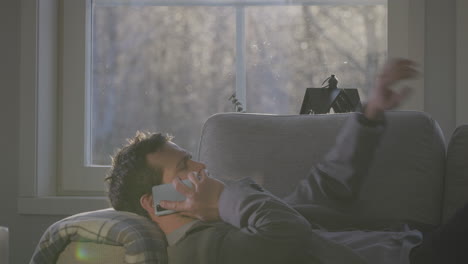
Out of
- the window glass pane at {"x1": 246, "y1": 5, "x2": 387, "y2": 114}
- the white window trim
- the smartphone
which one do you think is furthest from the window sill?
the smartphone

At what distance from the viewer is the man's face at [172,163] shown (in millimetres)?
1681

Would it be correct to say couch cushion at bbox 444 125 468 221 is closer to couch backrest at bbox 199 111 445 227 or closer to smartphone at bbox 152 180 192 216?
couch backrest at bbox 199 111 445 227

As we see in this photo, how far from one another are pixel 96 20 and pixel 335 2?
0.98 metres

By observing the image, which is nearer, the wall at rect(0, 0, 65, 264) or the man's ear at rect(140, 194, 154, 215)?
the man's ear at rect(140, 194, 154, 215)

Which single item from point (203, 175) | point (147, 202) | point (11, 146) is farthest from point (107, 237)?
point (11, 146)

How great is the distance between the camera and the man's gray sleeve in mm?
1694

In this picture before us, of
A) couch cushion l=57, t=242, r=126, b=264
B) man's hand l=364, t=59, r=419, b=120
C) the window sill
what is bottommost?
the window sill

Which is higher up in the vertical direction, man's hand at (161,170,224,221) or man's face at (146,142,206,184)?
man's face at (146,142,206,184)

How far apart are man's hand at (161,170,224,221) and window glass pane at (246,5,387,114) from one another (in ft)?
3.71

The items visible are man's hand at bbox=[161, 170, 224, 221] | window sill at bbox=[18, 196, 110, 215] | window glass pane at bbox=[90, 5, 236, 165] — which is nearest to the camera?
man's hand at bbox=[161, 170, 224, 221]

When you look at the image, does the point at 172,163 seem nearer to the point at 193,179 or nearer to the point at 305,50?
the point at 193,179

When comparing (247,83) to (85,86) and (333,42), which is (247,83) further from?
(85,86)

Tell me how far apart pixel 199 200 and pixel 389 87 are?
1.70 feet

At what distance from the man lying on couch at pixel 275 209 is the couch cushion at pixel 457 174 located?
0.20 metres
